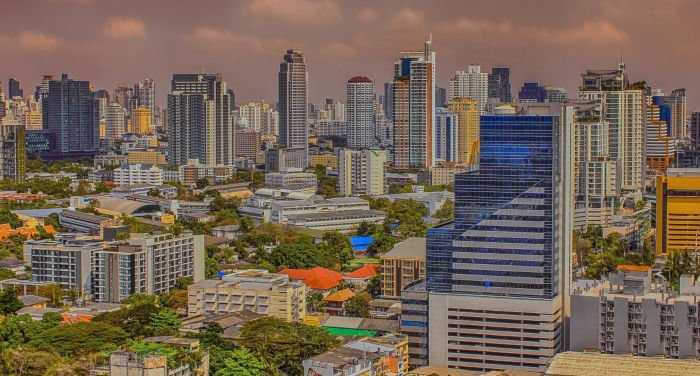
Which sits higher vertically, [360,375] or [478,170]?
[478,170]

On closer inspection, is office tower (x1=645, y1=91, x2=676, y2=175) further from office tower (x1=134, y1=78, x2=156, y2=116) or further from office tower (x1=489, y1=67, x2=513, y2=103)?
office tower (x1=134, y1=78, x2=156, y2=116)

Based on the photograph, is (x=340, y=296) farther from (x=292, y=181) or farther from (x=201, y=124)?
(x=201, y=124)

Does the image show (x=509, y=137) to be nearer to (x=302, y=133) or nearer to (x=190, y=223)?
(x=190, y=223)

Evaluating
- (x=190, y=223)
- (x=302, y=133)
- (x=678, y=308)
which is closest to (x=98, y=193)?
(x=190, y=223)

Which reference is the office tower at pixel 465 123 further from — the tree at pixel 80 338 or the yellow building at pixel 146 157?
the tree at pixel 80 338

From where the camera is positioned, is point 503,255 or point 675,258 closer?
point 503,255

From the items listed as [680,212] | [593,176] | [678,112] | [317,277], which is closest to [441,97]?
[678,112]

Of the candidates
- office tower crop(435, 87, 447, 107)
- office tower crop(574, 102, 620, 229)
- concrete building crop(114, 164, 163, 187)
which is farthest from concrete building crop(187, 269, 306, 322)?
office tower crop(435, 87, 447, 107)
